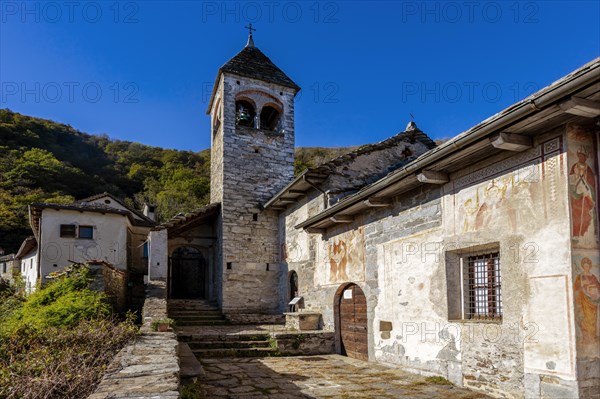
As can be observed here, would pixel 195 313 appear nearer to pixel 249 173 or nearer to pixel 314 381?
pixel 249 173

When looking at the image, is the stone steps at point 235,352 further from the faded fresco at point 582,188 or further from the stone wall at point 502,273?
the faded fresco at point 582,188

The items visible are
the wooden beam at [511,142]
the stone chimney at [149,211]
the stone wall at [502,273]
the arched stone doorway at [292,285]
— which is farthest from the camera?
the stone chimney at [149,211]

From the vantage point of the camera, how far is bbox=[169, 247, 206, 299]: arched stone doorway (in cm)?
2074

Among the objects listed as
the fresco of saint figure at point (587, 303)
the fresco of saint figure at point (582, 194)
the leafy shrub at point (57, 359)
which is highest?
the fresco of saint figure at point (582, 194)

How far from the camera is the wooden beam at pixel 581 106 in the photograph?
14.1 feet

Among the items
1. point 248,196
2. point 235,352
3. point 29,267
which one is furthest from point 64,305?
point 29,267

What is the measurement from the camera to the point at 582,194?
475 cm

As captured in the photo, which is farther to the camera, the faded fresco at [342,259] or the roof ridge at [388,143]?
the roof ridge at [388,143]

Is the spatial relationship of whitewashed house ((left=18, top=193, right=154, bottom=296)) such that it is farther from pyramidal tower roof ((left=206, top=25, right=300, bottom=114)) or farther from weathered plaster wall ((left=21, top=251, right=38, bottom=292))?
pyramidal tower roof ((left=206, top=25, right=300, bottom=114))

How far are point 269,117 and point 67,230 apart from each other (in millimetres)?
9525

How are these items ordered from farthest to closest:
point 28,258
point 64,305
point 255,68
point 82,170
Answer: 1. point 82,170
2. point 28,258
3. point 255,68
4. point 64,305

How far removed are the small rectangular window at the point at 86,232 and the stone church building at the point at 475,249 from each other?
670 cm

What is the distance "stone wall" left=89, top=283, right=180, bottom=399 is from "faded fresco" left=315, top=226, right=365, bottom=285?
4236 millimetres

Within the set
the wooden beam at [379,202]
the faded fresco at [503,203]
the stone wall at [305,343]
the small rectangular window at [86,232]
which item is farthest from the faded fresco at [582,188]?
the small rectangular window at [86,232]
